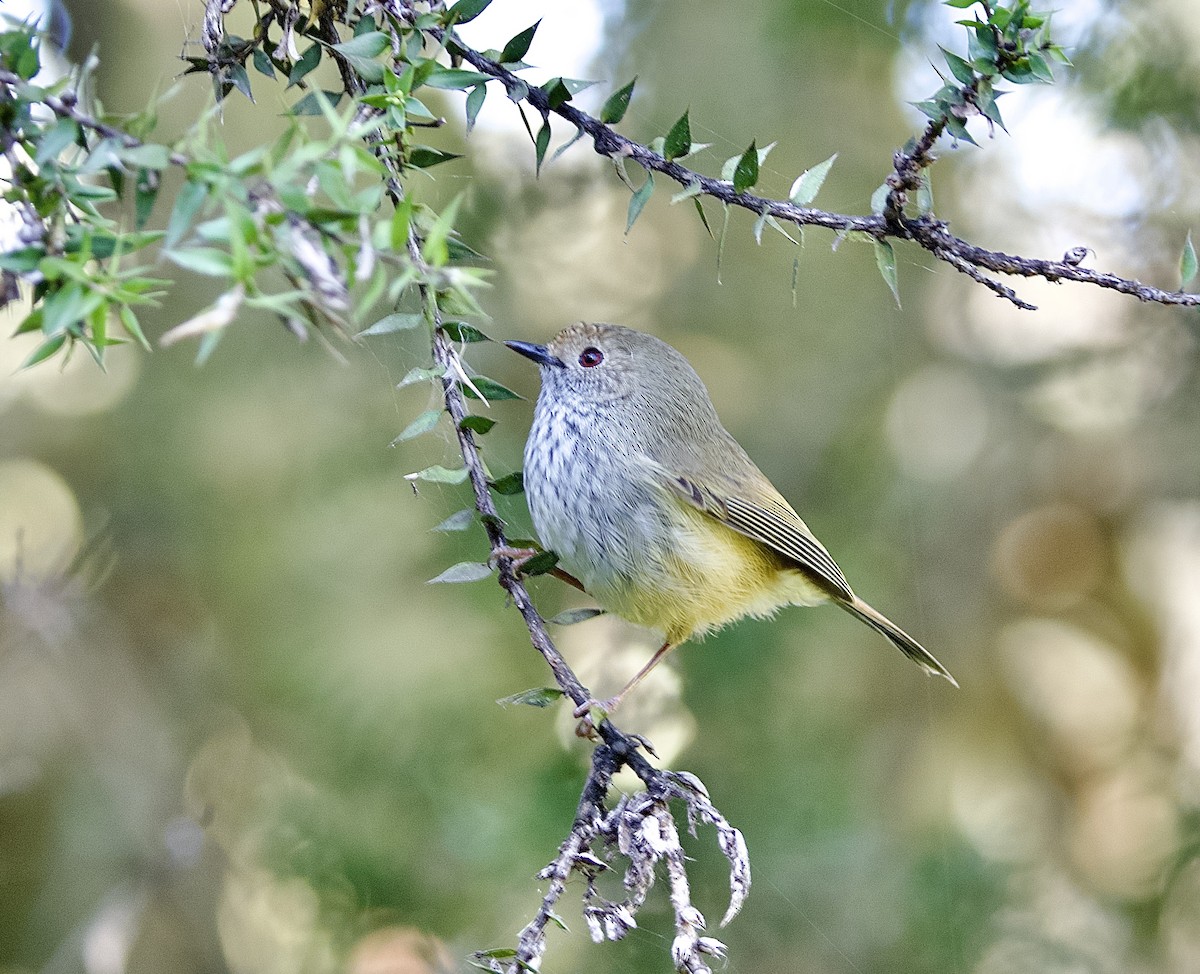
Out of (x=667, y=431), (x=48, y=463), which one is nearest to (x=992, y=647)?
(x=667, y=431)

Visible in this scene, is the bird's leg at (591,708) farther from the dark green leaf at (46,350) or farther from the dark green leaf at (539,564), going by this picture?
the dark green leaf at (46,350)

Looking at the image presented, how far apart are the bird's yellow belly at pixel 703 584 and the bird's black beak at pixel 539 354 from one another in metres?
0.47

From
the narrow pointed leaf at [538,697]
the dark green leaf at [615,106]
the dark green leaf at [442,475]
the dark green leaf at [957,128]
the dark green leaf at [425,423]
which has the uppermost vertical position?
the dark green leaf at [957,128]

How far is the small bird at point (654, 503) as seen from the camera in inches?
94.0

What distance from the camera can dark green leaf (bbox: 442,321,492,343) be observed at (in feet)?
4.87

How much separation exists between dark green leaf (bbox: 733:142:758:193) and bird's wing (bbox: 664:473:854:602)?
1.22 m

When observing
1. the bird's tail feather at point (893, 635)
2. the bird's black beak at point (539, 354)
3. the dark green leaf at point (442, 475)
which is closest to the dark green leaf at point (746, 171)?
the dark green leaf at point (442, 475)

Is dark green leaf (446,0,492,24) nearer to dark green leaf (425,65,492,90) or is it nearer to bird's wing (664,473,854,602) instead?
dark green leaf (425,65,492,90)

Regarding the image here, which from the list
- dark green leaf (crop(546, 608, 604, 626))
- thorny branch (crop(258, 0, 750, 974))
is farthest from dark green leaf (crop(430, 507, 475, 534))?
dark green leaf (crop(546, 608, 604, 626))

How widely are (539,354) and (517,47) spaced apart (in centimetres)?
125

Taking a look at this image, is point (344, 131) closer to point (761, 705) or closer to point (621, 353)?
point (621, 353)

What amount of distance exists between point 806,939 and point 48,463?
2.63 meters

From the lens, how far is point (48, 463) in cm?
353

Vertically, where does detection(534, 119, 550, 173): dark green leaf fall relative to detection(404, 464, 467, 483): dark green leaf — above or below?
above
